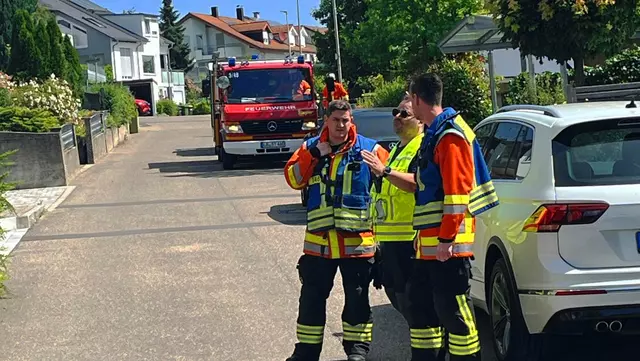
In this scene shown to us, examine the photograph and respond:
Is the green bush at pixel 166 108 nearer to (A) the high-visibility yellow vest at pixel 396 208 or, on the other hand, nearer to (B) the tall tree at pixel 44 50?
(B) the tall tree at pixel 44 50

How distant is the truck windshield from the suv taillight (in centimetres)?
1607

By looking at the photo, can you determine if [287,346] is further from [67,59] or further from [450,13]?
[67,59]

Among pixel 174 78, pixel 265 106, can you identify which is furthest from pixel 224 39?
pixel 265 106

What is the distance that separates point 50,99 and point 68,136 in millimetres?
3761

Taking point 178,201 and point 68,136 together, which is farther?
point 68,136

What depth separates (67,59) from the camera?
3325 cm

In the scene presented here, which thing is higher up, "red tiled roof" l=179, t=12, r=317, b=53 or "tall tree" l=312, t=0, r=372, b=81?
"red tiled roof" l=179, t=12, r=317, b=53

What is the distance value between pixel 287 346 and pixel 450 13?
23491 mm

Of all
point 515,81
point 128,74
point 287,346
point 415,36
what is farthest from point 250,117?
point 128,74

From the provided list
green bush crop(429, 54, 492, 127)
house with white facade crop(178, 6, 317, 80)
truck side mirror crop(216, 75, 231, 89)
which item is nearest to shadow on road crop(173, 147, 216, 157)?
truck side mirror crop(216, 75, 231, 89)

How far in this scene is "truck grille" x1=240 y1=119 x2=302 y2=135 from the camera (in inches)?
813

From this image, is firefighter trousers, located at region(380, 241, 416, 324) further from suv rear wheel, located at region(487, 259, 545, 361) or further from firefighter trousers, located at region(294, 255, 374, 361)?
suv rear wheel, located at region(487, 259, 545, 361)

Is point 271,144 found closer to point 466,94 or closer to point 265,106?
point 265,106

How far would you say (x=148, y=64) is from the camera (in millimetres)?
78188
